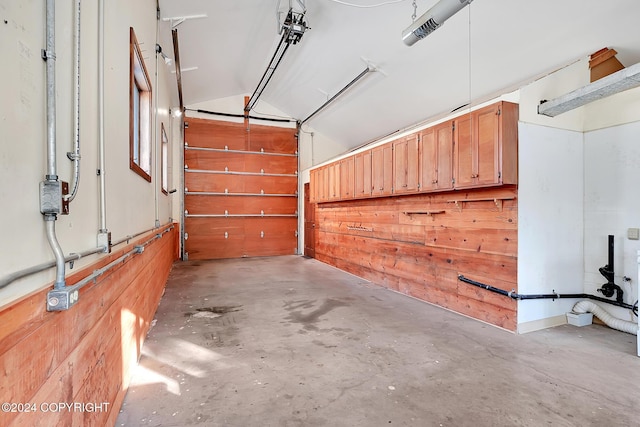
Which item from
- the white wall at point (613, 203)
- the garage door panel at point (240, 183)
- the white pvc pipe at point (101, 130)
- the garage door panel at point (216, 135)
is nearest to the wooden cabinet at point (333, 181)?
the garage door panel at point (240, 183)

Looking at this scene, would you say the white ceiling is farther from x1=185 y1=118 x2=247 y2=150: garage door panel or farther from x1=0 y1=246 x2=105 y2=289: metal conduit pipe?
x1=0 y1=246 x2=105 y2=289: metal conduit pipe

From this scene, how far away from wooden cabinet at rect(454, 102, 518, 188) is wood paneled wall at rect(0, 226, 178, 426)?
339cm

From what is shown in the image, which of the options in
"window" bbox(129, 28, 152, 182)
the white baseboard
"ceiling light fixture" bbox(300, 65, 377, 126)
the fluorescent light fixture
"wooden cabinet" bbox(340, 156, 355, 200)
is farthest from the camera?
"wooden cabinet" bbox(340, 156, 355, 200)

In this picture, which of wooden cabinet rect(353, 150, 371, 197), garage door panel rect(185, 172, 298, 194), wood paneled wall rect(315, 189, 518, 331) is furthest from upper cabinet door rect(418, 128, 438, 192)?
garage door panel rect(185, 172, 298, 194)

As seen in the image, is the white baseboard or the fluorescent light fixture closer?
the fluorescent light fixture

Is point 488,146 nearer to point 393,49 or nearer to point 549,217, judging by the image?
point 549,217

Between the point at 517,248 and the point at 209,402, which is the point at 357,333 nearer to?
the point at 209,402

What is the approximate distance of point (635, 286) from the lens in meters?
3.29

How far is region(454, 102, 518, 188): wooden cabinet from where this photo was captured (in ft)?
10.5

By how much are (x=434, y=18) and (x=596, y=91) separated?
1655mm

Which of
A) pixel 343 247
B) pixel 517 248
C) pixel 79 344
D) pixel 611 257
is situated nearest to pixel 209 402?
pixel 79 344

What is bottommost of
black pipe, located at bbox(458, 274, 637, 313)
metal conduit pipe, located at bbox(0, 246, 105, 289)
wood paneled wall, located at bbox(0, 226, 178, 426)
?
black pipe, located at bbox(458, 274, 637, 313)

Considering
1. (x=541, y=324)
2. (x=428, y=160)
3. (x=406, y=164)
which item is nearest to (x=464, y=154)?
(x=428, y=160)

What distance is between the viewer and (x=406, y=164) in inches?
179
